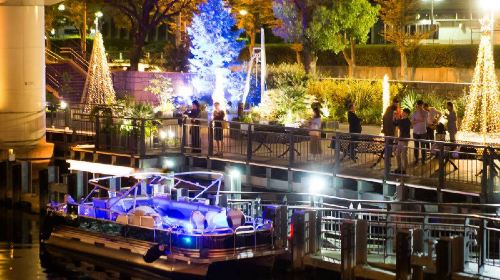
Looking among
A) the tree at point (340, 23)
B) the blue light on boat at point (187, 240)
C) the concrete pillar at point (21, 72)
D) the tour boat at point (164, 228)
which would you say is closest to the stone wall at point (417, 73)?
the tree at point (340, 23)

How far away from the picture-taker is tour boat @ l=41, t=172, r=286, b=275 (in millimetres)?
22469

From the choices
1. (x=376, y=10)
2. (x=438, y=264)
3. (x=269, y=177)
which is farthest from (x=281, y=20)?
(x=438, y=264)

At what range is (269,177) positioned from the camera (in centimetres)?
2895

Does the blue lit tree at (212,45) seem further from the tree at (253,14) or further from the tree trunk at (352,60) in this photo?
the tree at (253,14)

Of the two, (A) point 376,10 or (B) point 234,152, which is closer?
(B) point 234,152

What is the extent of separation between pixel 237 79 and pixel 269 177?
714 inches

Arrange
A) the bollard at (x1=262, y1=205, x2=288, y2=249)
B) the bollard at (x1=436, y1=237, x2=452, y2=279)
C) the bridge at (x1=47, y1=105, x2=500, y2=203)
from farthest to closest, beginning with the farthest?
1. the bridge at (x1=47, y1=105, x2=500, y2=203)
2. the bollard at (x1=262, y1=205, x2=288, y2=249)
3. the bollard at (x1=436, y1=237, x2=452, y2=279)

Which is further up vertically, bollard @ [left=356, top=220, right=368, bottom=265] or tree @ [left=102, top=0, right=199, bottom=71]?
tree @ [left=102, top=0, right=199, bottom=71]

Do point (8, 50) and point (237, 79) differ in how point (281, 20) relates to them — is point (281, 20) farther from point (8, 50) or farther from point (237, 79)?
point (8, 50)

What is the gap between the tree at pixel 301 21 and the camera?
176 ft

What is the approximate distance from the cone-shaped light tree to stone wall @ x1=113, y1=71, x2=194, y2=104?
2.49 meters

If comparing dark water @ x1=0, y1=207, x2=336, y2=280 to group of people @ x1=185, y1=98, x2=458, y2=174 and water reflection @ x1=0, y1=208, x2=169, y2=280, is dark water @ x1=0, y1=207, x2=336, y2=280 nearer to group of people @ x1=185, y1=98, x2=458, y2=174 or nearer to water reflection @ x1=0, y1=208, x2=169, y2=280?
water reflection @ x1=0, y1=208, x2=169, y2=280

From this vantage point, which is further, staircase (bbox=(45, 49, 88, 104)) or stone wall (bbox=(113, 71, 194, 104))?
staircase (bbox=(45, 49, 88, 104))

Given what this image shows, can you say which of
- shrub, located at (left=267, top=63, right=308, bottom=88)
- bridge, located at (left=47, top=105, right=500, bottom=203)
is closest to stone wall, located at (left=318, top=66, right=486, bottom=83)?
shrub, located at (left=267, top=63, right=308, bottom=88)
